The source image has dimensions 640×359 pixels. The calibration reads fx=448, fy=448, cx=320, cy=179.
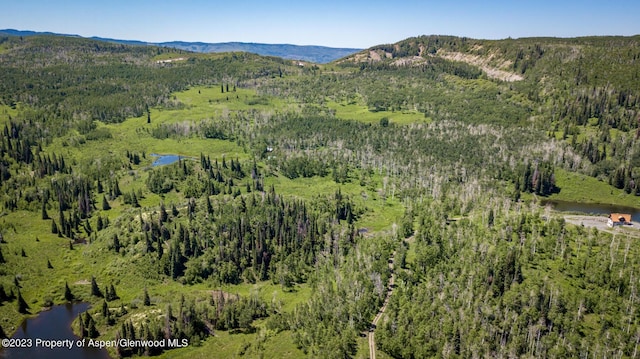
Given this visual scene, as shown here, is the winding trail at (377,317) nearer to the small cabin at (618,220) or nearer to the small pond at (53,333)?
the small pond at (53,333)

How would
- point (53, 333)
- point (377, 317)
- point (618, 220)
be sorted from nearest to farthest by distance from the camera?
point (377, 317) < point (53, 333) < point (618, 220)

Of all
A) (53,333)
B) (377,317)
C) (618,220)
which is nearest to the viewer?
(377,317)

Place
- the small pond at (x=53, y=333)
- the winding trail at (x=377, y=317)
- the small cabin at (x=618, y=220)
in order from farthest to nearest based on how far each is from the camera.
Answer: the small cabin at (x=618, y=220)
the small pond at (x=53, y=333)
the winding trail at (x=377, y=317)

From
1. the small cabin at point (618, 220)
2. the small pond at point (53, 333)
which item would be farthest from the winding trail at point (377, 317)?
the small cabin at point (618, 220)

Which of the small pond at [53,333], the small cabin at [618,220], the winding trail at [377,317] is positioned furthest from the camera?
the small cabin at [618,220]

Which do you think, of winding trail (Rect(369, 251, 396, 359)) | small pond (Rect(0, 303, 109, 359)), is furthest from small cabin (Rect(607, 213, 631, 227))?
small pond (Rect(0, 303, 109, 359))

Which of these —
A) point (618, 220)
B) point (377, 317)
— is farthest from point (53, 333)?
point (618, 220)

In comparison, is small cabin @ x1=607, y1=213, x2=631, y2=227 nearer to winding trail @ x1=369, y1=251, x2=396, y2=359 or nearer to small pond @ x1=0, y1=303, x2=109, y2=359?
winding trail @ x1=369, y1=251, x2=396, y2=359

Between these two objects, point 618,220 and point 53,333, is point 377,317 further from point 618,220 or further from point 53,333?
point 618,220

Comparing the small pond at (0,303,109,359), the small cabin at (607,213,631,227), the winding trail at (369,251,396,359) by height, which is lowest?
the small pond at (0,303,109,359)
